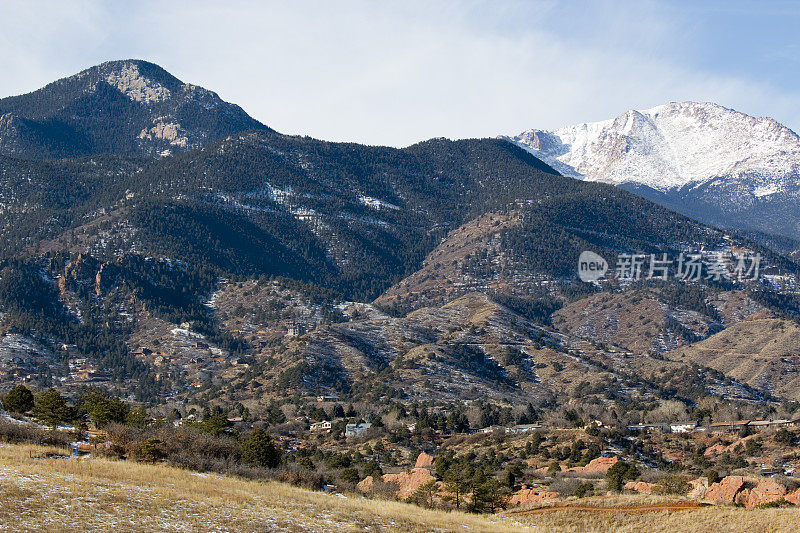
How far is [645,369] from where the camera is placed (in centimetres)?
17538

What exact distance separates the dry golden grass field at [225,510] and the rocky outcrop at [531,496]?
16.0 ft

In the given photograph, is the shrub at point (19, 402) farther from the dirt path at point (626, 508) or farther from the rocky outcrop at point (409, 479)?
the dirt path at point (626, 508)

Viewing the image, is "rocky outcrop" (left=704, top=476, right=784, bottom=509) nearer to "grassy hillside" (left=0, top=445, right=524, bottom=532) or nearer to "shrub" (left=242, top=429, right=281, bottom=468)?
"grassy hillside" (left=0, top=445, right=524, bottom=532)

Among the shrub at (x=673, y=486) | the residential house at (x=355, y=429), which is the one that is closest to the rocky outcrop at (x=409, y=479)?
the shrub at (x=673, y=486)

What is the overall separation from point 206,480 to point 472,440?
54.2 metres

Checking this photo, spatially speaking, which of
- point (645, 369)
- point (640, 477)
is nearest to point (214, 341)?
point (645, 369)

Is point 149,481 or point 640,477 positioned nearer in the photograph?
point 149,481

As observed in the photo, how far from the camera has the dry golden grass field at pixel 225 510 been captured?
3117 cm

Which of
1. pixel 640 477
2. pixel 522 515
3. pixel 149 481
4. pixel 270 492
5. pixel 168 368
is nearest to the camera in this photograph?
pixel 149 481

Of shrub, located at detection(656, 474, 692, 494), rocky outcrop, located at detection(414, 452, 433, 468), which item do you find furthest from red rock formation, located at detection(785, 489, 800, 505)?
rocky outcrop, located at detection(414, 452, 433, 468)

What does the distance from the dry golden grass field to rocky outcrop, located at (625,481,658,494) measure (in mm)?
7208

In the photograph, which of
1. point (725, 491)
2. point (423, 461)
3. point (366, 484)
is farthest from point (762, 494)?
point (423, 461)

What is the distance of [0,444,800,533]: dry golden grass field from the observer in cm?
3117

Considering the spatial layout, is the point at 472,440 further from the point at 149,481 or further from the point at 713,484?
the point at 149,481
